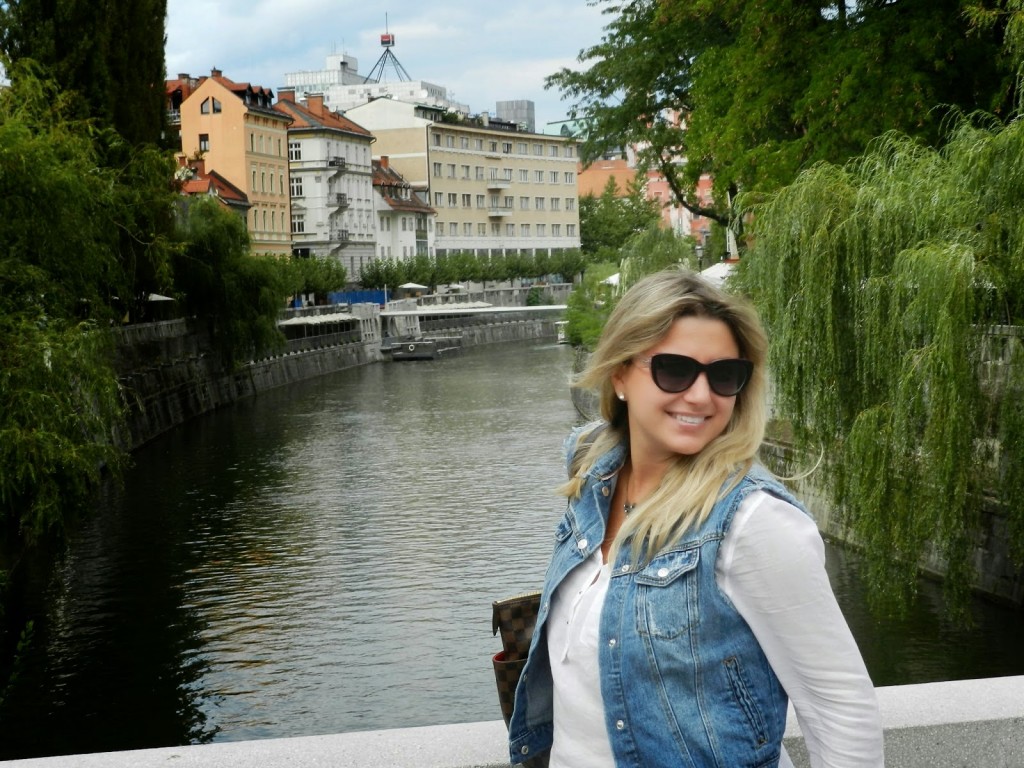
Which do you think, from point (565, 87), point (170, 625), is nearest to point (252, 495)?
point (170, 625)

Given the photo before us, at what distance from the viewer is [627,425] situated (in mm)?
2064

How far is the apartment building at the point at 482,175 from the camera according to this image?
87.7m

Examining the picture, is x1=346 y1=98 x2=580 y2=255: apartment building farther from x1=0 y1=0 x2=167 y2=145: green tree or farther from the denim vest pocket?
the denim vest pocket

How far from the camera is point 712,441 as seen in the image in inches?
73.7

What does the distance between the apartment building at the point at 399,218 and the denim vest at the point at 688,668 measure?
252 ft

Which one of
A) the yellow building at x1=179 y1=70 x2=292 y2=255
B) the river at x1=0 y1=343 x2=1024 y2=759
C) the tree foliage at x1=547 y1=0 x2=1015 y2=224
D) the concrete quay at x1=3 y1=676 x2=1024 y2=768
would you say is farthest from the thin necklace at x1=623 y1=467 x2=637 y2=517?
the yellow building at x1=179 y1=70 x2=292 y2=255

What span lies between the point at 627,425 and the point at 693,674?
459 mm

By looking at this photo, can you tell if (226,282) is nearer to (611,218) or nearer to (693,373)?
(693,373)

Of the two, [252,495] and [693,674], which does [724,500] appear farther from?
[252,495]

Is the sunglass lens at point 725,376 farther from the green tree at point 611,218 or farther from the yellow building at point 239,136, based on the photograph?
the green tree at point 611,218

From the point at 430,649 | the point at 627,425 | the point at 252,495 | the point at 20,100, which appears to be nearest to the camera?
the point at 627,425

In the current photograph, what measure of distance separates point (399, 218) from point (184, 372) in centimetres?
4930

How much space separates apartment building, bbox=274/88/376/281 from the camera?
70.9 m

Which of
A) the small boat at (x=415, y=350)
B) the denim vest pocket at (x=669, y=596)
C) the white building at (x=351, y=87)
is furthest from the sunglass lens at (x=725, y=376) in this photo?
the white building at (x=351, y=87)
